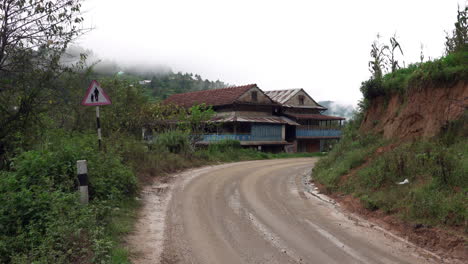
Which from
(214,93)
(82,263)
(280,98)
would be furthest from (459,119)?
(280,98)

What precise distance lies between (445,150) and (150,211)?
7.74 metres

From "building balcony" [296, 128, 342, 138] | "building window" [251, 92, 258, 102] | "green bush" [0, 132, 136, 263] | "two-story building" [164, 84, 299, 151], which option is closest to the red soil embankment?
"green bush" [0, 132, 136, 263]

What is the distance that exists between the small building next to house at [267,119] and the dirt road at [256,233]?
2320 centimetres

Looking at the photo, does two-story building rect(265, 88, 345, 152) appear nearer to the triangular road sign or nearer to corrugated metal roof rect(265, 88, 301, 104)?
corrugated metal roof rect(265, 88, 301, 104)

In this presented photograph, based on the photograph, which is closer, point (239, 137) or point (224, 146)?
point (224, 146)

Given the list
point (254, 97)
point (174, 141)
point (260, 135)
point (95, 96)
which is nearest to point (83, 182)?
point (95, 96)

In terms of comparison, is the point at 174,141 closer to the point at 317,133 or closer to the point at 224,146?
the point at 224,146

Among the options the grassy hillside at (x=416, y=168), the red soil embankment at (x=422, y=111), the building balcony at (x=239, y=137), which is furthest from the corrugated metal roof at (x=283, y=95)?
the red soil embankment at (x=422, y=111)

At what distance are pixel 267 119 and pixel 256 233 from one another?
1281 inches

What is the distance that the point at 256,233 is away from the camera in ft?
22.0

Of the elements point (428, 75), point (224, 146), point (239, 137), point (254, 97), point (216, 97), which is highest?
point (216, 97)

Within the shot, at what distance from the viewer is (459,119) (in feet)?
32.8

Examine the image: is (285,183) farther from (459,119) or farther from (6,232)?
(6,232)

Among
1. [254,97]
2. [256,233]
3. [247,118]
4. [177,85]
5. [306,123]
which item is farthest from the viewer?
[177,85]
